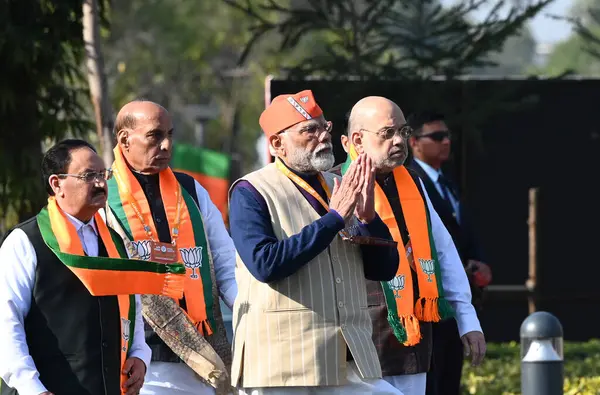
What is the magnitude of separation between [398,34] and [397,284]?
6.02m

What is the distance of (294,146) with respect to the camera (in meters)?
6.12

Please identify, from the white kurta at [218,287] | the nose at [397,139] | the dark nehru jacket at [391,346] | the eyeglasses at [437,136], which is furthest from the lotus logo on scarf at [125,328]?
the eyeglasses at [437,136]

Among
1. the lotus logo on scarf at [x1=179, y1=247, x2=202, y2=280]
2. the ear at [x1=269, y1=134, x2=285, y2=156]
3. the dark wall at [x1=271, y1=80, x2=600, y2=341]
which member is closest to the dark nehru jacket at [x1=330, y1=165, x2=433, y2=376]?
the lotus logo on scarf at [x1=179, y1=247, x2=202, y2=280]

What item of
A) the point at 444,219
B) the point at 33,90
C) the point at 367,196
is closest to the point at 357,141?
the point at 367,196

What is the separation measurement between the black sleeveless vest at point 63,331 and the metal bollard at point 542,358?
11.5 ft

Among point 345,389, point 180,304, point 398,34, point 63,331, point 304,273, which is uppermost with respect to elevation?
point 398,34

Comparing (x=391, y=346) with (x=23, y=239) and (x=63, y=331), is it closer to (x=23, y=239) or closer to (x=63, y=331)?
(x=63, y=331)

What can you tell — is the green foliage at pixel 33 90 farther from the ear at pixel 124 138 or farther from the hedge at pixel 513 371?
the ear at pixel 124 138

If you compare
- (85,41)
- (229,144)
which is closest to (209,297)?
(85,41)

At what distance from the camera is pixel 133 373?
614cm

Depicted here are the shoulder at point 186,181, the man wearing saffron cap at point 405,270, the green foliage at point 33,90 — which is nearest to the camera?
the man wearing saffron cap at point 405,270

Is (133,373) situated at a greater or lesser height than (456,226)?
lesser

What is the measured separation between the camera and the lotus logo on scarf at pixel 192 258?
6.97m

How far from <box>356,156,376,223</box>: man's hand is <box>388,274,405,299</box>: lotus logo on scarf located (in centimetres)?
146
